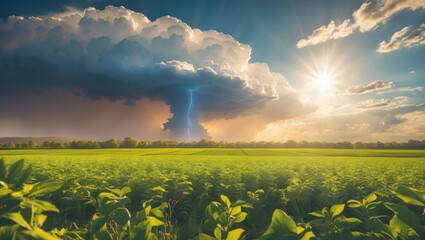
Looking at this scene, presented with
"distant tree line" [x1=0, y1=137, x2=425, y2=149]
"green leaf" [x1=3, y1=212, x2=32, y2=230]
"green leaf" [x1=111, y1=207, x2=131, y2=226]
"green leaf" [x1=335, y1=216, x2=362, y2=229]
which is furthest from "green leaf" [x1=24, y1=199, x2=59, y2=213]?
"distant tree line" [x1=0, y1=137, x2=425, y2=149]

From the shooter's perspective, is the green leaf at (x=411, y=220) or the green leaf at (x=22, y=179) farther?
the green leaf at (x=411, y=220)

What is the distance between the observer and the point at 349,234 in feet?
5.88

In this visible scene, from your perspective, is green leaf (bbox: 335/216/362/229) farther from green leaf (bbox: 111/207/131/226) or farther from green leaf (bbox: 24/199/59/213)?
green leaf (bbox: 24/199/59/213)

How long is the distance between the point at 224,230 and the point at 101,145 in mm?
106467

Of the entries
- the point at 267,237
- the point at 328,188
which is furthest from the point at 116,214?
the point at 328,188

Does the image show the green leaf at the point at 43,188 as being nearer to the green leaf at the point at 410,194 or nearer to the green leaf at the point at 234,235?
the green leaf at the point at 234,235

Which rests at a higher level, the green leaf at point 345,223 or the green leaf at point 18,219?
the green leaf at point 18,219

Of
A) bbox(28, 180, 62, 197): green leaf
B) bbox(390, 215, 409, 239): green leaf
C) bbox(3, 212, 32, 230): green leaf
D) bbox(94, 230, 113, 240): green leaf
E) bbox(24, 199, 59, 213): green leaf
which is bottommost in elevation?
A: bbox(94, 230, 113, 240): green leaf

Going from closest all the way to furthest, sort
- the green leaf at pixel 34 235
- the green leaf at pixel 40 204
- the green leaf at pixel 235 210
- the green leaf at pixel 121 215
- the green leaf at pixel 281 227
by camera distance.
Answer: the green leaf at pixel 34 235 < the green leaf at pixel 40 204 < the green leaf at pixel 281 227 < the green leaf at pixel 121 215 < the green leaf at pixel 235 210

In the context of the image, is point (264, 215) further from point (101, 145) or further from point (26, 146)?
point (26, 146)

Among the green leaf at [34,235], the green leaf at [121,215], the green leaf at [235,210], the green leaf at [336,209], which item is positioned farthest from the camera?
the green leaf at [235,210]

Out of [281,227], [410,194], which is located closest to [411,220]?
[410,194]

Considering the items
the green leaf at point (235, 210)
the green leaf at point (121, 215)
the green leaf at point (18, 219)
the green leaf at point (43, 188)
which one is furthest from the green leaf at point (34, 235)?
the green leaf at point (235, 210)

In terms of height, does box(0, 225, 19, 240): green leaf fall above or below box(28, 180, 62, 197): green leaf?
below
